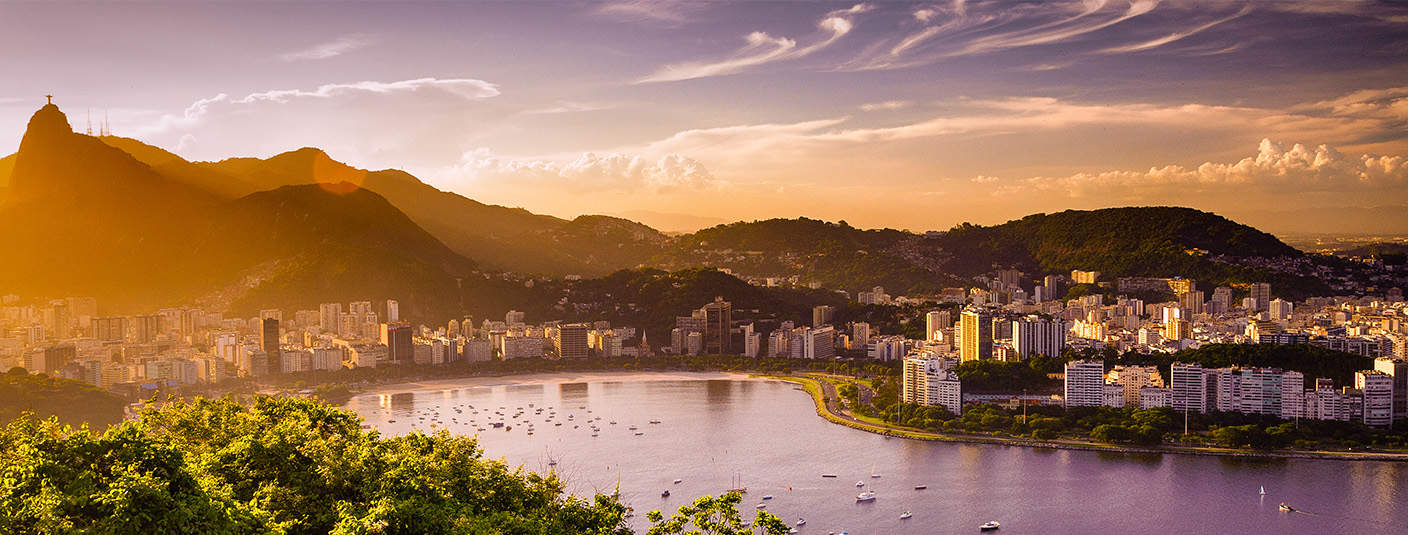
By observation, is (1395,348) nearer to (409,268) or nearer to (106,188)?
(409,268)

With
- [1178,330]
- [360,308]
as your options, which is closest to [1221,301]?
[1178,330]

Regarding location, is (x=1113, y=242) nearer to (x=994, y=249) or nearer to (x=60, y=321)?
(x=994, y=249)

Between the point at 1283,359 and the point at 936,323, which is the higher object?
the point at 936,323

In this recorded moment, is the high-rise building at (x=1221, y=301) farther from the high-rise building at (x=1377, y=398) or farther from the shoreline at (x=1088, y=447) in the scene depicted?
the shoreline at (x=1088, y=447)

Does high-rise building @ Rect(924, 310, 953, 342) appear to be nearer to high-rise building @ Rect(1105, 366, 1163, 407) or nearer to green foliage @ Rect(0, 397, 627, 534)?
high-rise building @ Rect(1105, 366, 1163, 407)

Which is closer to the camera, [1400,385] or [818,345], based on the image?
[1400,385]

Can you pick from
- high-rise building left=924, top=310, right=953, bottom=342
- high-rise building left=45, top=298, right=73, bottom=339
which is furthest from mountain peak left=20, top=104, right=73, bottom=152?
high-rise building left=924, top=310, right=953, bottom=342

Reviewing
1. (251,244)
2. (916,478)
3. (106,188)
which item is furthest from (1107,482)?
(106,188)
